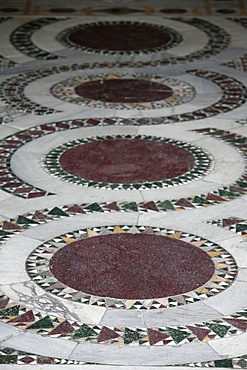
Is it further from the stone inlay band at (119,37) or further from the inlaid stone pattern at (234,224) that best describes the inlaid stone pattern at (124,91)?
the inlaid stone pattern at (234,224)

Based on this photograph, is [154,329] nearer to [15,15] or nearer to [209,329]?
[209,329]

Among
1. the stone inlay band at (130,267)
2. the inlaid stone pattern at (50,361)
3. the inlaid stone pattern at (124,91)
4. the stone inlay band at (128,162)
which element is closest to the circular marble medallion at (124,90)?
the inlaid stone pattern at (124,91)

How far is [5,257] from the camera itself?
269 inches

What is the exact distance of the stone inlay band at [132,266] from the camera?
6.45 metres

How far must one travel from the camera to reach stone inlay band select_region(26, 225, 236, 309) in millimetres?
6375

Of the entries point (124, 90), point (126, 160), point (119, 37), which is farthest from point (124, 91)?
point (119, 37)

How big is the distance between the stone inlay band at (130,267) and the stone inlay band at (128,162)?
105 cm

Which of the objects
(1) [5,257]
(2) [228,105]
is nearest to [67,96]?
(2) [228,105]

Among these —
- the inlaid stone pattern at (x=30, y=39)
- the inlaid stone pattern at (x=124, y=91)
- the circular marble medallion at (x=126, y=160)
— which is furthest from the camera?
the inlaid stone pattern at (x=30, y=39)

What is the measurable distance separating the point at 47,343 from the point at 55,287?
0.67 metres

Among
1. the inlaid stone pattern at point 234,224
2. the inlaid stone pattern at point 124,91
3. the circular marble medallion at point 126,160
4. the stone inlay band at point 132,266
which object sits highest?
the stone inlay band at point 132,266

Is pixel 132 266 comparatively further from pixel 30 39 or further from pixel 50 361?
pixel 30 39

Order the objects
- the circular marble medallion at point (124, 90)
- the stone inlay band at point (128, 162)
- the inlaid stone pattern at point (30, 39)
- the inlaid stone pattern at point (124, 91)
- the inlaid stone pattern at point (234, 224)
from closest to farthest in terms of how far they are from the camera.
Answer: the inlaid stone pattern at point (234, 224)
the stone inlay band at point (128, 162)
the inlaid stone pattern at point (124, 91)
the circular marble medallion at point (124, 90)
the inlaid stone pattern at point (30, 39)

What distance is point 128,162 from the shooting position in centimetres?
870
